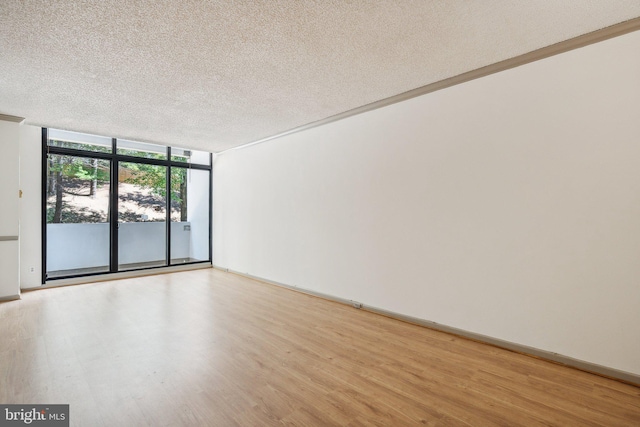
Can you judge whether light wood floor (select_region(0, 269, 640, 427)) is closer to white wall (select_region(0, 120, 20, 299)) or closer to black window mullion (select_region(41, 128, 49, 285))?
Result: white wall (select_region(0, 120, 20, 299))

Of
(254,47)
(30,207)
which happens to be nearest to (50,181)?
(30,207)

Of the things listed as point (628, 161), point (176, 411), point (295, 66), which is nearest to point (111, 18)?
point (295, 66)

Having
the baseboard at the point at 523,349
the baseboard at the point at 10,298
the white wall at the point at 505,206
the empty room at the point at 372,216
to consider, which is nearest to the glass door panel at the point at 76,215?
the empty room at the point at 372,216

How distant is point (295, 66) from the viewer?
3.13 meters

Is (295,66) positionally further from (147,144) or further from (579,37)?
(147,144)

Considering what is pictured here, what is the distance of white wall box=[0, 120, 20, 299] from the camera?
4645mm

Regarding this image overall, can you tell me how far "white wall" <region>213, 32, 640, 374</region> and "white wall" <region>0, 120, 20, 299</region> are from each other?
189 inches

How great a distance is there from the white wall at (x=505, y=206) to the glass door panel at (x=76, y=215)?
4519mm

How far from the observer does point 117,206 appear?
6.16m

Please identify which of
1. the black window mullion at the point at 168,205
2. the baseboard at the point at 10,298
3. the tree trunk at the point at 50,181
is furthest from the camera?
the black window mullion at the point at 168,205

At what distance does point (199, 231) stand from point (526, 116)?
714 cm

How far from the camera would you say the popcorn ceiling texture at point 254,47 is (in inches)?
89.4

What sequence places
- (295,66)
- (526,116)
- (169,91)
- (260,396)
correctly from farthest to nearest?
(169,91) < (295,66) < (526,116) < (260,396)

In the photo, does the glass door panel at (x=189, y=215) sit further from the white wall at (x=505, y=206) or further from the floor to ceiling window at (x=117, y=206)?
the white wall at (x=505, y=206)
